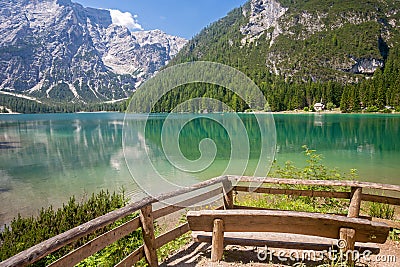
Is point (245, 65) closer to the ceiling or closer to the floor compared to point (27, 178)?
closer to the ceiling

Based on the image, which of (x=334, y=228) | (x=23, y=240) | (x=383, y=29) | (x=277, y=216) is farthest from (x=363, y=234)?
(x=383, y=29)

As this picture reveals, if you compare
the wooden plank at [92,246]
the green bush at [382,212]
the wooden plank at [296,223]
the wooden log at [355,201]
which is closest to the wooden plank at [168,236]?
the wooden plank at [92,246]

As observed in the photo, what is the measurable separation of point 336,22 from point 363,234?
657 ft

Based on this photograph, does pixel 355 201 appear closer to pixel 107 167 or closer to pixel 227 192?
pixel 227 192

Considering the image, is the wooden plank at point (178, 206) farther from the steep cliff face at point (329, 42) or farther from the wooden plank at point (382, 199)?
the steep cliff face at point (329, 42)

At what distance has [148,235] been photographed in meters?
4.38

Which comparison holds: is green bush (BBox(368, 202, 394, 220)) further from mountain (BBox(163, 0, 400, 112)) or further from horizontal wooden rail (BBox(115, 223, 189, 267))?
mountain (BBox(163, 0, 400, 112))

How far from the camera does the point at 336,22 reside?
175625mm

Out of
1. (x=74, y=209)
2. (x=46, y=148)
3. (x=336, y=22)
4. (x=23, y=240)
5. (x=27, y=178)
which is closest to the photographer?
(x=23, y=240)

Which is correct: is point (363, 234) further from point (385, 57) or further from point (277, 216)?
point (385, 57)

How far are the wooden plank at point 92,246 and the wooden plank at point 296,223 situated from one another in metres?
0.89

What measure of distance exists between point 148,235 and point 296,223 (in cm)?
210

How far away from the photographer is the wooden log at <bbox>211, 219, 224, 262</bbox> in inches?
169

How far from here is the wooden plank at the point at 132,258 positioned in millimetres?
4113
